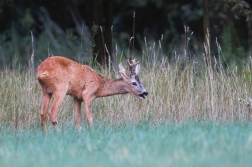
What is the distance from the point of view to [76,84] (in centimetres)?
1198

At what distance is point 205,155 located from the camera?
720cm

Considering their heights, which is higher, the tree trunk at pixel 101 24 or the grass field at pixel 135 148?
the tree trunk at pixel 101 24

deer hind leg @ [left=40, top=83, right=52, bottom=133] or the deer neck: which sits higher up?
the deer neck

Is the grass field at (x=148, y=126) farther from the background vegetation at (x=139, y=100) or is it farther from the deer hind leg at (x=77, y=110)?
the deer hind leg at (x=77, y=110)

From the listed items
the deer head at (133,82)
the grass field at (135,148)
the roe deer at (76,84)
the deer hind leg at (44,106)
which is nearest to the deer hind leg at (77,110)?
the roe deer at (76,84)

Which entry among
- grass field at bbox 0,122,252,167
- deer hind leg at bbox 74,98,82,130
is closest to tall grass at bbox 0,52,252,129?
deer hind leg at bbox 74,98,82,130

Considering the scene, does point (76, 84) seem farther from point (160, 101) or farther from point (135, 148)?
point (135, 148)

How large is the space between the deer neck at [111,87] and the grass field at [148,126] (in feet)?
1.09

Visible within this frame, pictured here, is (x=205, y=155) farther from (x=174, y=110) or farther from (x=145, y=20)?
(x=145, y=20)

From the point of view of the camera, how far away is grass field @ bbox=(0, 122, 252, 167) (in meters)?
7.02

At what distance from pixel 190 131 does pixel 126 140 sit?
3.12 ft

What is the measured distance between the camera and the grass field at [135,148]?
23.0 ft

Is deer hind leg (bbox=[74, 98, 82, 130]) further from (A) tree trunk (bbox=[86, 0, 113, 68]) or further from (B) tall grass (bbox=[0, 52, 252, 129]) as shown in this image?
(A) tree trunk (bbox=[86, 0, 113, 68])

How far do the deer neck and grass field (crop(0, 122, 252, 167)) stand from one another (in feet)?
9.40
